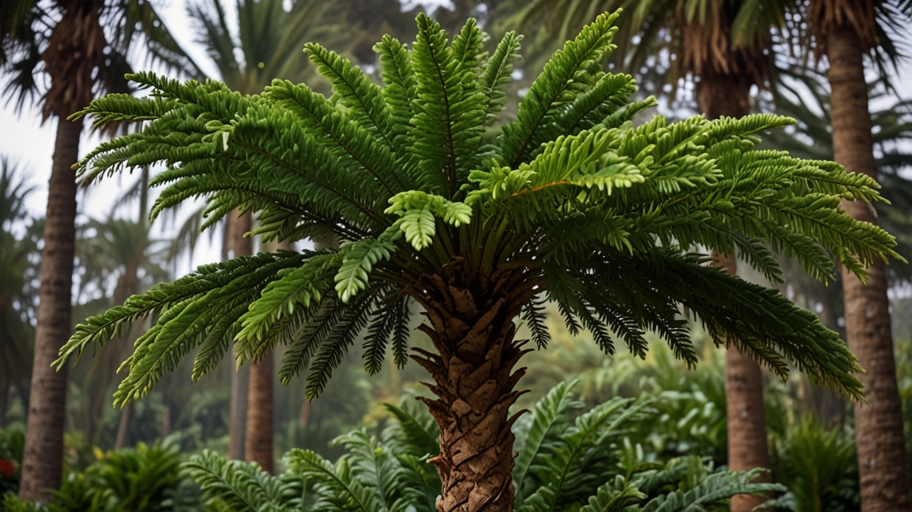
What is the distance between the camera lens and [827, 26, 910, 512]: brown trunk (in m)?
5.53

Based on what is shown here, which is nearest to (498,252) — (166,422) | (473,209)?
(473,209)

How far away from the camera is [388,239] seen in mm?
2578

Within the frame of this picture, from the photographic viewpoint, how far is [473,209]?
9.41 feet

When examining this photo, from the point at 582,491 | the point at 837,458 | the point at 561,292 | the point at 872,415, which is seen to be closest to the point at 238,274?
the point at 561,292

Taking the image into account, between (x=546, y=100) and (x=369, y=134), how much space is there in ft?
2.30

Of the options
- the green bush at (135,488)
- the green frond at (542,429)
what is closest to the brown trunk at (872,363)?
the green frond at (542,429)

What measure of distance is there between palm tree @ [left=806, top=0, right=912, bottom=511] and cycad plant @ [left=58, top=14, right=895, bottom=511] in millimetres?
2939

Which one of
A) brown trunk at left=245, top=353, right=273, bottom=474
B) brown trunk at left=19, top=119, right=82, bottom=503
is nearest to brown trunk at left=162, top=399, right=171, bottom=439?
brown trunk at left=19, top=119, right=82, bottom=503

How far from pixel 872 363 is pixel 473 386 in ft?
13.4

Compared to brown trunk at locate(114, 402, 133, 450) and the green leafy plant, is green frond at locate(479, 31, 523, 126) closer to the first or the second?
the green leafy plant

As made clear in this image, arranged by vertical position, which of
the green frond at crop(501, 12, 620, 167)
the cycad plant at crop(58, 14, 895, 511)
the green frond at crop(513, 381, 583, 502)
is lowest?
the green frond at crop(513, 381, 583, 502)

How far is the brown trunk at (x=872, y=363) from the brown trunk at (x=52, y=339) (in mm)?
7549

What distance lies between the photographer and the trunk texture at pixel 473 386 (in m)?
3.02

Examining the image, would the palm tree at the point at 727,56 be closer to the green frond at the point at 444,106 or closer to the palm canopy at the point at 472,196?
the palm canopy at the point at 472,196
